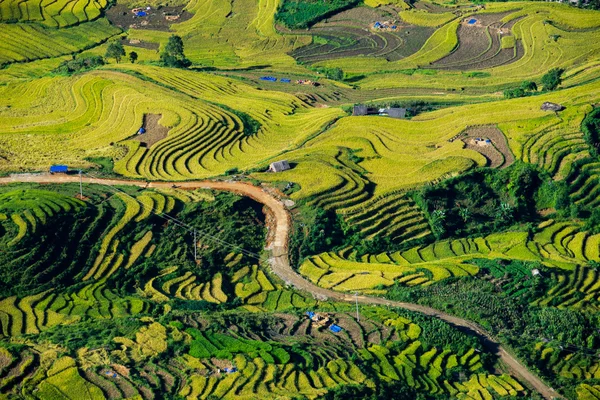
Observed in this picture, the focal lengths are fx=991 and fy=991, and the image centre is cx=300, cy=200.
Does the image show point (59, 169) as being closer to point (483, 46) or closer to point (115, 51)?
point (115, 51)

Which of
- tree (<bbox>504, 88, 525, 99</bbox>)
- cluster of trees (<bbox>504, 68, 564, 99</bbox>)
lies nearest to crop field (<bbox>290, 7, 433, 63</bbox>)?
cluster of trees (<bbox>504, 68, 564, 99</bbox>)

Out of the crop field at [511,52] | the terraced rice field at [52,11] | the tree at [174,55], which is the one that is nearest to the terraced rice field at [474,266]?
the crop field at [511,52]

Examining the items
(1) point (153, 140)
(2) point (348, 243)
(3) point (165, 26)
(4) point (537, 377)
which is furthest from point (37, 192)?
(3) point (165, 26)

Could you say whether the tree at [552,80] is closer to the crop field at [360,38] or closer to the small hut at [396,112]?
the small hut at [396,112]

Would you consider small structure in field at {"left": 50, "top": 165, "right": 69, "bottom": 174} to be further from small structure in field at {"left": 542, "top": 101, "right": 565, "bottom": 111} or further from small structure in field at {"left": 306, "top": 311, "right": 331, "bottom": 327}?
small structure in field at {"left": 542, "top": 101, "right": 565, "bottom": 111}

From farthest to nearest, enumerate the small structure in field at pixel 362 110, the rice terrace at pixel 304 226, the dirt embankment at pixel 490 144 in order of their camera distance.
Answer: the small structure in field at pixel 362 110, the dirt embankment at pixel 490 144, the rice terrace at pixel 304 226

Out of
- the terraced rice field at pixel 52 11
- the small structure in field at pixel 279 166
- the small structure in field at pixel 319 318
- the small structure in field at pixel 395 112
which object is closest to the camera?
the small structure in field at pixel 319 318

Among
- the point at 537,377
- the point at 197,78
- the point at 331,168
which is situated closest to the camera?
the point at 537,377

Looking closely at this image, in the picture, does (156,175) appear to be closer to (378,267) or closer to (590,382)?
(378,267)
